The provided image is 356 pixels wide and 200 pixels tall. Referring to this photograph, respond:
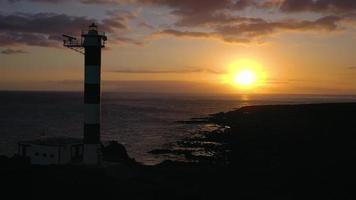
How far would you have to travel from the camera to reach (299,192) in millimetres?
21828

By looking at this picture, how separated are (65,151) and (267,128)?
3942 centimetres

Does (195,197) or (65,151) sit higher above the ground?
(65,151)

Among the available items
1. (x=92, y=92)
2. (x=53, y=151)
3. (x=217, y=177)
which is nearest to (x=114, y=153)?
(x=53, y=151)

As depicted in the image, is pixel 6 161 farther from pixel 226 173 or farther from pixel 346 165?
pixel 346 165

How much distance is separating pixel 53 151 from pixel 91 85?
14.3 feet

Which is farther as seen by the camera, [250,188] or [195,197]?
[250,188]

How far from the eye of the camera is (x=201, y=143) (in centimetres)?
4884

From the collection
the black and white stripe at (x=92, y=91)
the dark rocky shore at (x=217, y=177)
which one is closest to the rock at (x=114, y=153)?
the dark rocky shore at (x=217, y=177)

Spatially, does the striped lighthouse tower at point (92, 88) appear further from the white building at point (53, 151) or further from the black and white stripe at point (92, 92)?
the white building at point (53, 151)

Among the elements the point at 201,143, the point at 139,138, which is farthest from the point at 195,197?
the point at 139,138

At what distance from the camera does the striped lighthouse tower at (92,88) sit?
20406 millimetres

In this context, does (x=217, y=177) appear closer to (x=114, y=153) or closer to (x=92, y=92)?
(x=114, y=153)

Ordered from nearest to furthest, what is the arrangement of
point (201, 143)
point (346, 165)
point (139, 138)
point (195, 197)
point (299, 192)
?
point (195, 197), point (299, 192), point (346, 165), point (201, 143), point (139, 138)

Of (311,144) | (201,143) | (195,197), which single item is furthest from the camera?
(201,143)
